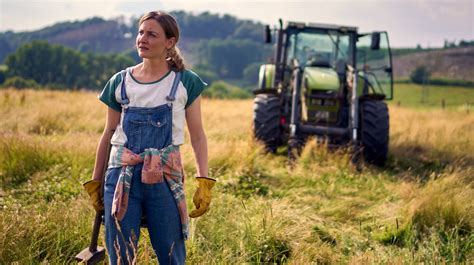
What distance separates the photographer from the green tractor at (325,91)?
6977 mm

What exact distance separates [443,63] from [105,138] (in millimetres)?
38567

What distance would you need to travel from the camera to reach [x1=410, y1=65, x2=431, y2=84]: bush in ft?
121

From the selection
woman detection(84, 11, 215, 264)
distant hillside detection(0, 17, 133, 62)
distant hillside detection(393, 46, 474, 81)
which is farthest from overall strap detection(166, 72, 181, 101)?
distant hillside detection(0, 17, 133, 62)

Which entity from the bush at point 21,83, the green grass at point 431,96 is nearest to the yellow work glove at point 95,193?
the green grass at point 431,96

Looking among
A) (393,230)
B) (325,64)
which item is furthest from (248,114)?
(393,230)

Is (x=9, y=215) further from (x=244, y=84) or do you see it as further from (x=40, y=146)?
(x=244, y=84)

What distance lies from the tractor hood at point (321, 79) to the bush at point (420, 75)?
31.3 meters

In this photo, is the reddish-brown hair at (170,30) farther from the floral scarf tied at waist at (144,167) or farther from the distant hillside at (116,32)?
the distant hillside at (116,32)

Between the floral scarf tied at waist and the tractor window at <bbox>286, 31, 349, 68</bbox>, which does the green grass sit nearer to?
the tractor window at <bbox>286, 31, 349, 68</bbox>

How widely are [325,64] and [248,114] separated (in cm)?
458

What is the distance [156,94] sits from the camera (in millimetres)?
2154

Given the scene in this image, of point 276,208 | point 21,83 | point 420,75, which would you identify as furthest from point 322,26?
point 420,75

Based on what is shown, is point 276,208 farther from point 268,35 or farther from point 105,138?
point 268,35

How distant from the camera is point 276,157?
7246 mm
